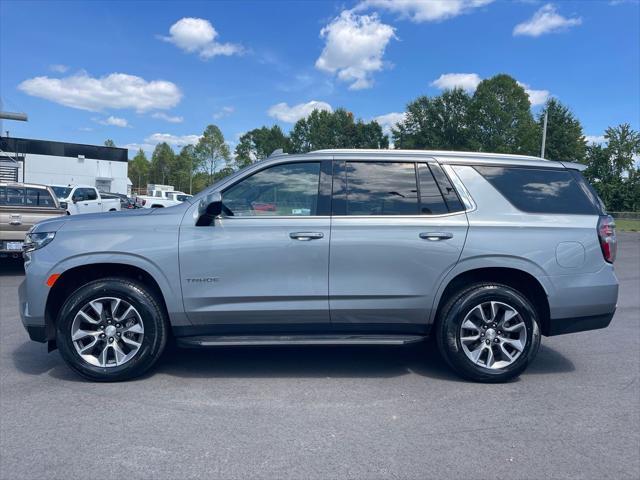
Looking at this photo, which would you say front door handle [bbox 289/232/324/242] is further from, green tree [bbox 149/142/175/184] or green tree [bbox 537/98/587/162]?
green tree [bbox 149/142/175/184]

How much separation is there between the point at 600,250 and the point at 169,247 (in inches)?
148

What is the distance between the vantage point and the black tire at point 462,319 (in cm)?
451

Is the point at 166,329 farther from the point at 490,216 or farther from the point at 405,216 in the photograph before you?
the point at 490,216

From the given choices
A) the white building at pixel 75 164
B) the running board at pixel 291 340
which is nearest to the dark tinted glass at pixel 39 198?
the running board at pixel 291 340

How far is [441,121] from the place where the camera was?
45812mm

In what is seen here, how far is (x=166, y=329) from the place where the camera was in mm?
4512

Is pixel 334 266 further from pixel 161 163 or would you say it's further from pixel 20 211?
pixel 161 163

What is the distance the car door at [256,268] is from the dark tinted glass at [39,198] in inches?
315

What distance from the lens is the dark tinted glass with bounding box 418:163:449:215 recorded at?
4574 mm

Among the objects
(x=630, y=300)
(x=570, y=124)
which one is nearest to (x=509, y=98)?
(x=570, y=124)

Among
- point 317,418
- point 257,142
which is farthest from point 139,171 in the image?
point 317,418

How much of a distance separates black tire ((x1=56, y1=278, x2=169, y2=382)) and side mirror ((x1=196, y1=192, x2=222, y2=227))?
0.79 meters

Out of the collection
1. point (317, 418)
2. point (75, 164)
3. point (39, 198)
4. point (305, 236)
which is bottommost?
point (317, 418)

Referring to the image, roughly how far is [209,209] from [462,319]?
2383 millimetres
